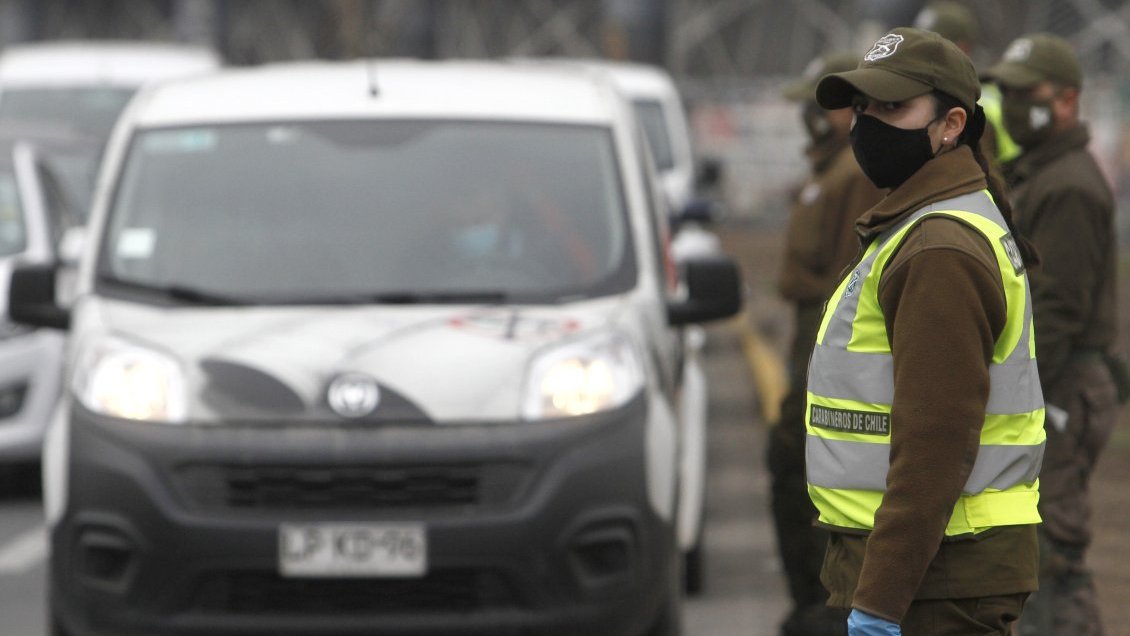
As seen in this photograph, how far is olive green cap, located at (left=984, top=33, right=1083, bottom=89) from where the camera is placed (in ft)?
18.3


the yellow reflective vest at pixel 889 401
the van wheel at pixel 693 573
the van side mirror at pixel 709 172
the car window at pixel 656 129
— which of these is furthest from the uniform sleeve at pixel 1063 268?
the car window at pixel 656 129

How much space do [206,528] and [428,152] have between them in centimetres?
168

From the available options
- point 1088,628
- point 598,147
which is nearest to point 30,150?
point 598,147

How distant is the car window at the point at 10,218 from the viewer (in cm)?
1030

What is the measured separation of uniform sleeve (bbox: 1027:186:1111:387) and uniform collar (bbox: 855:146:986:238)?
1.94m

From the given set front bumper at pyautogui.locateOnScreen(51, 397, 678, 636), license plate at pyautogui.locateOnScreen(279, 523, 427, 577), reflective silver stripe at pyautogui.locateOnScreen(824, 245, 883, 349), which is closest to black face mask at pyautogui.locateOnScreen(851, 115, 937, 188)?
reflective silver stripe at pyautogui.locateOnScreen(824, 245, 883, 349)

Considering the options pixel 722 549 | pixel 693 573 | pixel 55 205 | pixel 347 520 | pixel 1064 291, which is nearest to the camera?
pixel 1064 291

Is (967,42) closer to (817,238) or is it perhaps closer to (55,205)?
(817,238)

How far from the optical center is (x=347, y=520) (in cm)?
577

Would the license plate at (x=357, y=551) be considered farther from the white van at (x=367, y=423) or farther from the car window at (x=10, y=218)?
the car window at (x=10, y=218)

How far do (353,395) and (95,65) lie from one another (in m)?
10.4

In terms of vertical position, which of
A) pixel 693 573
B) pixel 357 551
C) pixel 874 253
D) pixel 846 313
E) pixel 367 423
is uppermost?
pixel 874 253

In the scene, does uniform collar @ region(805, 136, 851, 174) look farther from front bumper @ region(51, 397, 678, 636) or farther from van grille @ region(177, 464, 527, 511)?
van grille @ region(177, 464, 527, 511)

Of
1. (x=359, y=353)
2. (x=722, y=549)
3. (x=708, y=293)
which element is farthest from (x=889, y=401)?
(x=722, y=549)
